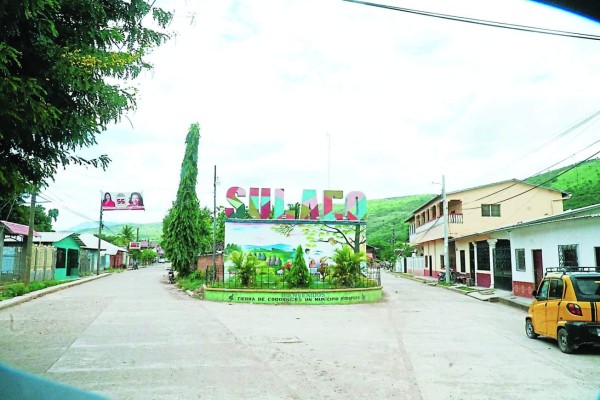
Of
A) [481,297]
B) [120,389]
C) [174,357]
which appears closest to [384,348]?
[174,357]

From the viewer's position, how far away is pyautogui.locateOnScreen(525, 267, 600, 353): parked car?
890 centimetres

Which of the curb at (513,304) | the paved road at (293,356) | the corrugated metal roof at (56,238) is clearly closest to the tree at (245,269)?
the paved road at (293,356)

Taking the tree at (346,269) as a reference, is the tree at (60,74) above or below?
above

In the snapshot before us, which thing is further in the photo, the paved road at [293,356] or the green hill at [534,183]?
the green hill at [534,183]

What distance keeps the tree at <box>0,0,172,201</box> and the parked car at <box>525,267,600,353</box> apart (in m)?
8.74

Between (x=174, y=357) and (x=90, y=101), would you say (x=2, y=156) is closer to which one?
(x=90, y=101)

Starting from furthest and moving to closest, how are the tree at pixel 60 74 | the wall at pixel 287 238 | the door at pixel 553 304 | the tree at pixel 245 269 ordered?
the wall at pixel 287 238 → the tree at pixel 245 269 → the door at pixel 553 304 → the tree at pixel 60 74

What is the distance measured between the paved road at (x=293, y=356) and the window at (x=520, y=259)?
7.54 m

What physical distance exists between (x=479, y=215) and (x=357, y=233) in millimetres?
16726

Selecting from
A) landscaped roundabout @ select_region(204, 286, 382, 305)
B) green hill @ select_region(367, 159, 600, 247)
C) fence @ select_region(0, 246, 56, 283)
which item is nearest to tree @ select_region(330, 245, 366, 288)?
landscaped roundabout @ select_region(204, 286, 382, 305)

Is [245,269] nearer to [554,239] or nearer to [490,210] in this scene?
[554,239]

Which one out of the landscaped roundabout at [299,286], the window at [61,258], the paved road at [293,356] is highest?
the window at [61,258]

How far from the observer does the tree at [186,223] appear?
113 ft

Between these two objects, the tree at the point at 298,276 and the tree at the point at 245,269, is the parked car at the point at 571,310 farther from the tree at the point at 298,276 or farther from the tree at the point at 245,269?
the tree at the point at 245,269
